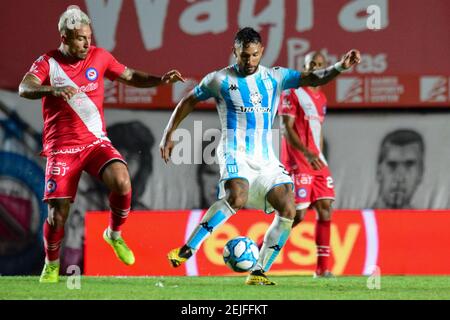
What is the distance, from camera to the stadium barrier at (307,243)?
35.0 ft

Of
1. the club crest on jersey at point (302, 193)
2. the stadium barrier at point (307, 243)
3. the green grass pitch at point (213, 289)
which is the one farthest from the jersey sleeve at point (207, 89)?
the stadium barrier at point (307, 243)

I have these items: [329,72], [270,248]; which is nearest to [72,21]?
[329,72]

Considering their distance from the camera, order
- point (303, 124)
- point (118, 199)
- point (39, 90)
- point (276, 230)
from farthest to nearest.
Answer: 1. point (303, 124)
2. point (118, 199)
3. point (276, 230)
4. point (39, 90)

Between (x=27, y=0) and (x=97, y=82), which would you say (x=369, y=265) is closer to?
(x=97, y=82)

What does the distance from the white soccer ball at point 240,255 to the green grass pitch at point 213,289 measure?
0.48 ft

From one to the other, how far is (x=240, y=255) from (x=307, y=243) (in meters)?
3.08

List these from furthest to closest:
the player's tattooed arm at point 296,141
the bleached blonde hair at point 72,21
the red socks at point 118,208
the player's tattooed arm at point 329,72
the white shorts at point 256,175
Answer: the player's tattooed arm at point 296,141 → the red socks at point 118,208 → the bleached blonde hair at point 72,21 → the white shorts at point 256,175 → the player's tattooed arm at point 329,72

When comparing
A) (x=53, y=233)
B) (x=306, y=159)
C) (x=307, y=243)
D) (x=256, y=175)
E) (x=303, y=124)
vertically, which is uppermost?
(x=303, y=124)

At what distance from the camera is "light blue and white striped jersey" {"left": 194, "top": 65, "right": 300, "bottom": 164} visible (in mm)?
7883

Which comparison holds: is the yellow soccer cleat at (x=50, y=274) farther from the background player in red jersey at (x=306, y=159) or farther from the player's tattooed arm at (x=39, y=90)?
the background player in red jersey at (x=306, y=159)

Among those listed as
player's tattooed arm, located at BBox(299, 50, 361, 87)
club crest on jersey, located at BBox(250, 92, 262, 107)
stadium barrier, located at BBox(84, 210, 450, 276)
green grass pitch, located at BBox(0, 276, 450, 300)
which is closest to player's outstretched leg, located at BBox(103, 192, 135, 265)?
green grass pitch, located at BBox(0, 276, 450, 300)

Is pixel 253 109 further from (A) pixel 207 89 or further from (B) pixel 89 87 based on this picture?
(B) pixel 89 87

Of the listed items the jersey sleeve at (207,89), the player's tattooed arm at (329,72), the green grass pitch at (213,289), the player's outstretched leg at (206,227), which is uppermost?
the player's tattooed arm at (329,72)

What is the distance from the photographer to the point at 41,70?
Result: 8047mm
